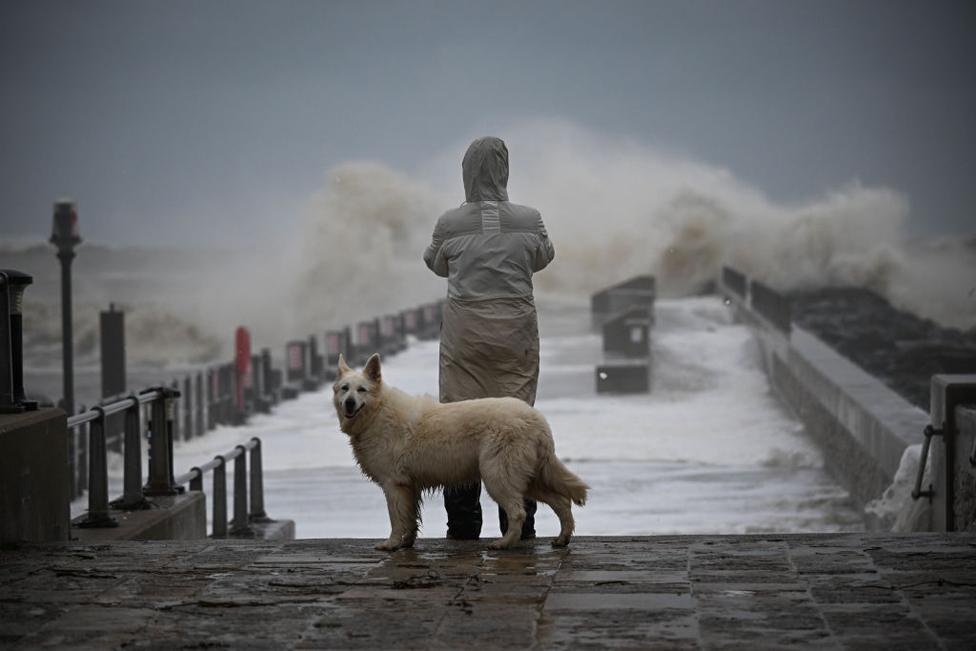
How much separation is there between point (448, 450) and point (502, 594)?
4.33 ft

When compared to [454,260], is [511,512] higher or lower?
lower

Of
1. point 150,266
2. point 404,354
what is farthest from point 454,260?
point 150,266

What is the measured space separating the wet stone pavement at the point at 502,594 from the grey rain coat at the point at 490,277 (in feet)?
2.81

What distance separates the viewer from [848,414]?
54.2 feet

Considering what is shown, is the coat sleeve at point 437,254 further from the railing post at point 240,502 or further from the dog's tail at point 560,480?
the railing post at point 240,502

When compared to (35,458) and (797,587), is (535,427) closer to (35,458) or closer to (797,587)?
(797,587)

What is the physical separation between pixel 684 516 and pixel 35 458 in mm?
8845

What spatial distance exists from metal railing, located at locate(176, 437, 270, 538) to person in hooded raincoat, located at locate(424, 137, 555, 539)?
3.60 m

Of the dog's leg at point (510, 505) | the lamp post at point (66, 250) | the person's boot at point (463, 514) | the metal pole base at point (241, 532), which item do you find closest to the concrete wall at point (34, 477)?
the person's boot at point (463, 514)

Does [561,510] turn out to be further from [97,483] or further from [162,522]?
[162,522]

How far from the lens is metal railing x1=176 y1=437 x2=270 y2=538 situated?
11.9 meters

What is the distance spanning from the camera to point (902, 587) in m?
6.32

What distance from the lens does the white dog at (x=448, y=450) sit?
24.3ft

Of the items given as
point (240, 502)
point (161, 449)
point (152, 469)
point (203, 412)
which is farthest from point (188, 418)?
point (161, 449)
